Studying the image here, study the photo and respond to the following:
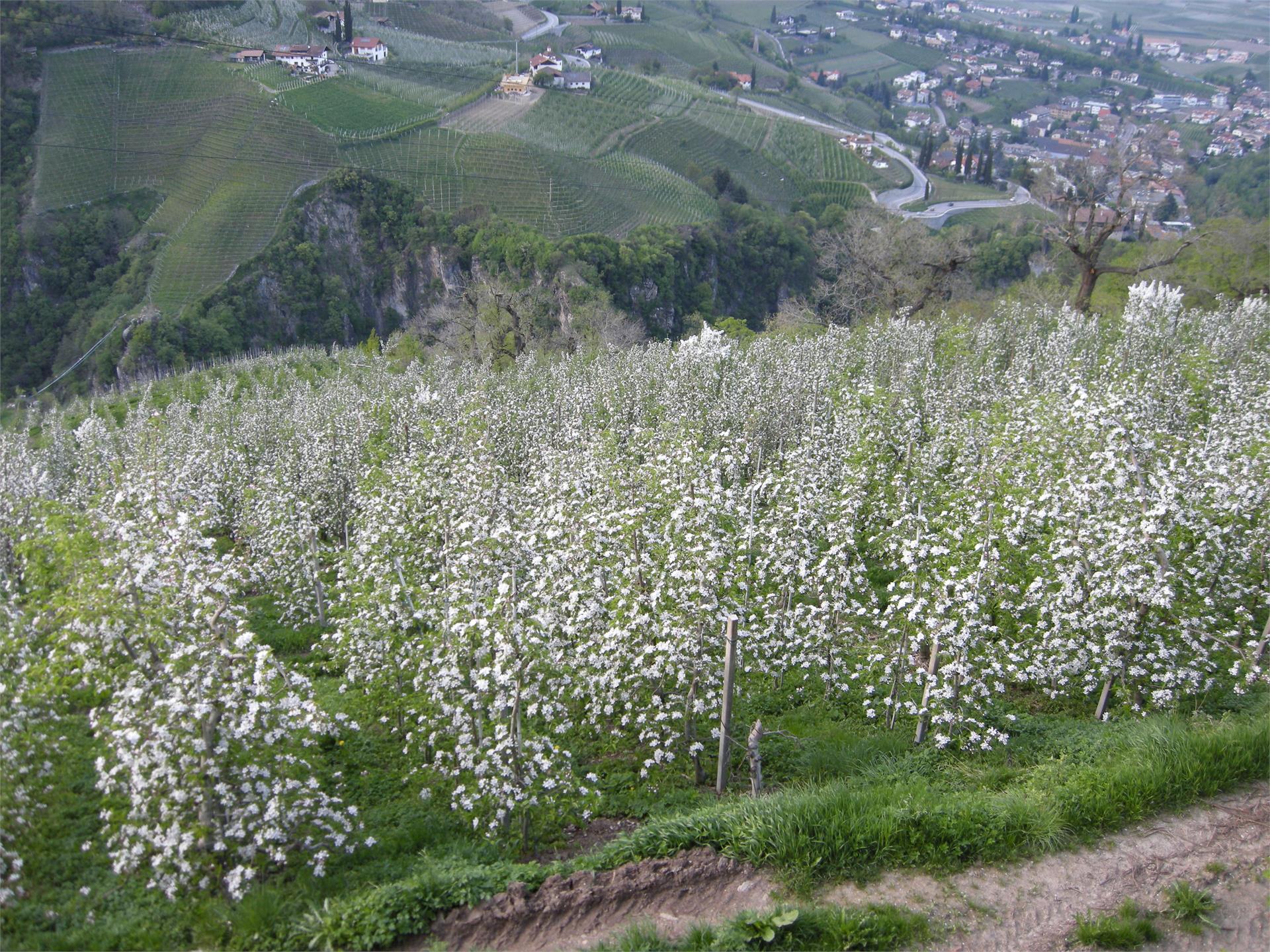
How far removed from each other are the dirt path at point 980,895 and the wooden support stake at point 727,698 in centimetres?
193

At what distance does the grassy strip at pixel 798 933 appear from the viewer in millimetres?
7797

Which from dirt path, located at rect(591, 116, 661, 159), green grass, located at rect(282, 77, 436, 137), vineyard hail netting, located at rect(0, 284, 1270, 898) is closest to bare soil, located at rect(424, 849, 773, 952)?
vineyard hail netting, located at rect(0, 284, 1270, 898)

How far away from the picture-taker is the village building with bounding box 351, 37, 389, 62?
150m

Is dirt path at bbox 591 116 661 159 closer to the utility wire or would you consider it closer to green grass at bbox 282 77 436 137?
green grass at bbox 282 77 436 137

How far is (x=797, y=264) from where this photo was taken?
127500 millimetres

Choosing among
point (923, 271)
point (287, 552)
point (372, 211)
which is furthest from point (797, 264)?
point (287, 552)

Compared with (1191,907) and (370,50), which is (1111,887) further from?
(370,50)

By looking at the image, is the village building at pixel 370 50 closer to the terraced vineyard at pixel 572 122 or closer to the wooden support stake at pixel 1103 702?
the terraced vineyard at pixel 572 122

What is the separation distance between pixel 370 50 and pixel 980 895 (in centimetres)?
17351

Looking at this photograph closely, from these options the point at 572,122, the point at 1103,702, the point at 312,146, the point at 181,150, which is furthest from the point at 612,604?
the point at 572,122

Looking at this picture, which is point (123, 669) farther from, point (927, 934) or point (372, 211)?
point (372, 211)

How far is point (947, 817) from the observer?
9086mm

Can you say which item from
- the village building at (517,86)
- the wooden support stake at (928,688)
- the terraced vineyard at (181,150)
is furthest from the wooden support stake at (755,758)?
the village building at (517,86)

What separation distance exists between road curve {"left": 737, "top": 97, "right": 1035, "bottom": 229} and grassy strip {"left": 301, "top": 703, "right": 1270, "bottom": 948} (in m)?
119
